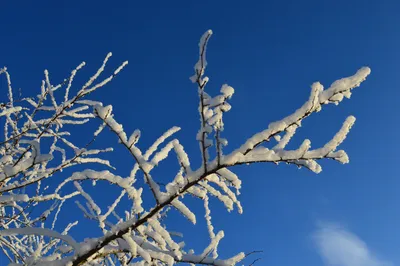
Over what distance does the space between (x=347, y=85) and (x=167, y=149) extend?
87cm

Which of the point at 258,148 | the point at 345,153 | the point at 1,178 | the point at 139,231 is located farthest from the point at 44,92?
the point at 345,153

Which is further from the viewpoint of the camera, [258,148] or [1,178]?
[1,178]

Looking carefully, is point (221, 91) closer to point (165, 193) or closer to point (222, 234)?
point (165, 193)

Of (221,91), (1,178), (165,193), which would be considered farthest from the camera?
(1,178)

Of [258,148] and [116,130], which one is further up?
[258,148]

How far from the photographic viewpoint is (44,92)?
3613 mm

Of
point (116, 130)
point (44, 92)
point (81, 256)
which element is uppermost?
point (44, 92)

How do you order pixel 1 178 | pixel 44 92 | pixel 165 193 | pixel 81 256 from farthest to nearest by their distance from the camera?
1. pixel 44 92
2. pixel 1 178
3. pixel 81 256
4. pixel 165 193

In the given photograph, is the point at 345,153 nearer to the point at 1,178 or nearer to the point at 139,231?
the point at 139,231

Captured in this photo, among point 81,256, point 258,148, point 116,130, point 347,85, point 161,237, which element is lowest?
point 81,256

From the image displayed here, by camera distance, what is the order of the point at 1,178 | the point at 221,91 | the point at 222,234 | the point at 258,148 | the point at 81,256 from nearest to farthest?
the point at 221,91 < the point at 258,148 < the point at 81,256 < the point at 1,178 < the point at 222,234

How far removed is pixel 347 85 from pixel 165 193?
923 mm

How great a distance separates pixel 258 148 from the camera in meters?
1.70

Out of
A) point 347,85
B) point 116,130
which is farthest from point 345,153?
point 116,130
